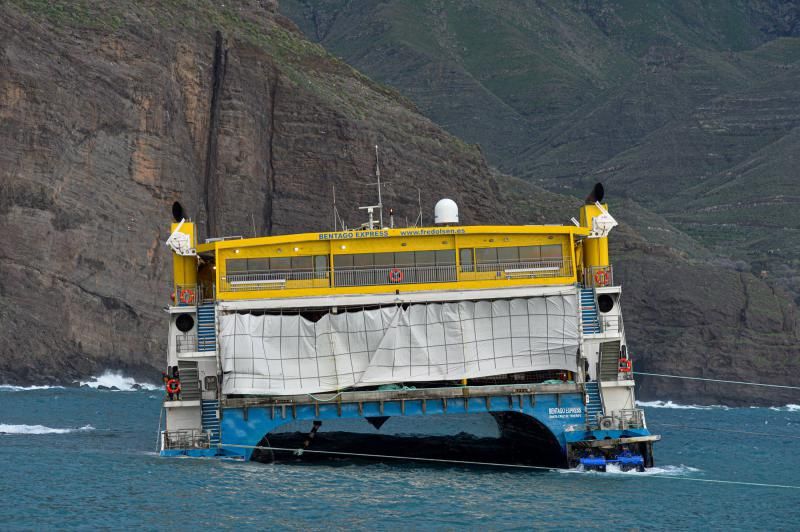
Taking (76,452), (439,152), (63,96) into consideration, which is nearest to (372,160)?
(439,152)

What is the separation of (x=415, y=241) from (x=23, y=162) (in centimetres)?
8841

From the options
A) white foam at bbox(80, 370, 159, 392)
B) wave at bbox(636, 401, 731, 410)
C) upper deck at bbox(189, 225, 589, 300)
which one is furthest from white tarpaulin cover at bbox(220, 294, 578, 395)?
wave at bbox(636, 401, 731, 410)

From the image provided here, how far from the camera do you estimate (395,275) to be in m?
56.3

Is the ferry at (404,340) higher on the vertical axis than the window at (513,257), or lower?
lower

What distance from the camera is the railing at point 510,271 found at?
→ 56781 millimetres

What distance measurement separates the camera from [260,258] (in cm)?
5662

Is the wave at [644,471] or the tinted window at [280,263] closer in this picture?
the wave at [644,471]

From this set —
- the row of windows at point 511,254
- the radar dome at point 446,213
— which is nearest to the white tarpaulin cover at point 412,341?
the row of windows at point 511,254

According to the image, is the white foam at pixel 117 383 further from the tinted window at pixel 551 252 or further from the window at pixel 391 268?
the tinted window at pixel 551 252

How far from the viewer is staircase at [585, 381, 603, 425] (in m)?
54.5

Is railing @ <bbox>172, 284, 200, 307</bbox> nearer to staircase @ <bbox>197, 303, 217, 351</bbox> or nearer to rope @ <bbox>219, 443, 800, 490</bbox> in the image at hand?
staircase @ <bbox>197, 303, 217, 351</bbox>

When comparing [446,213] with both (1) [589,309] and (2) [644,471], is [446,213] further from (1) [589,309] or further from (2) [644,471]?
(2) [644,471]

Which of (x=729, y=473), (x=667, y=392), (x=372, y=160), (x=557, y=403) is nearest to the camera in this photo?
(x=557, y=403)

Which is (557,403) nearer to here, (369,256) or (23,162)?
(369,256)
